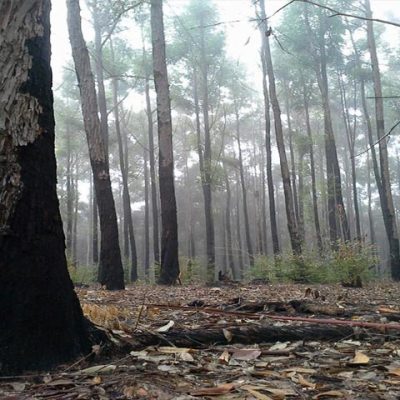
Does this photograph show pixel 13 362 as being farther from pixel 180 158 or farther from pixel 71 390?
pixel 180 158

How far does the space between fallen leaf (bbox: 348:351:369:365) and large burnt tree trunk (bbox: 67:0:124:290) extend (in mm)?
5099

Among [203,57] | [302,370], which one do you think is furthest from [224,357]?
[203,57]

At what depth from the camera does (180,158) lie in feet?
113

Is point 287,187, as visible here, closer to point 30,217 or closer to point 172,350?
point 172,350

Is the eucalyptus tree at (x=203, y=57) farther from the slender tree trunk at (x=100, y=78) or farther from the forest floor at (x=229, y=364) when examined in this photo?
the forest floor at (x=229, y=364)

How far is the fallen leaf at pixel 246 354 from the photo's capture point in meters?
2.24

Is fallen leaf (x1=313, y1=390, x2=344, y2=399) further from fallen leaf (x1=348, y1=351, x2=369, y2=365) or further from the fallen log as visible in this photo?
the fallen log

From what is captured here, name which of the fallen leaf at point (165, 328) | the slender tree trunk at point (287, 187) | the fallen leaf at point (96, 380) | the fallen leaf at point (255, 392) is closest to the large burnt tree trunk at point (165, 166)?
the slender tree trunk at point (287, 187)

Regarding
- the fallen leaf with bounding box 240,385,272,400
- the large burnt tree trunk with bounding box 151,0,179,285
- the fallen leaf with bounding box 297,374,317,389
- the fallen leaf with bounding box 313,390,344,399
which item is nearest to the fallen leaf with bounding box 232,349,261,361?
the fallen leaf with bounding box 297,374,317,389

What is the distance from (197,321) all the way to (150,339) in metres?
0.78

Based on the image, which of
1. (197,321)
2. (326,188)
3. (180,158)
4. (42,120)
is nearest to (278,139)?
(326,188)

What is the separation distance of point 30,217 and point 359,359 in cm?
170

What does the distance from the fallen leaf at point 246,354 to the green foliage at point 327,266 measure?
261 inches

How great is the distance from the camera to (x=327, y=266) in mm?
10289
